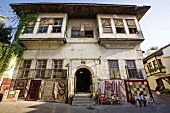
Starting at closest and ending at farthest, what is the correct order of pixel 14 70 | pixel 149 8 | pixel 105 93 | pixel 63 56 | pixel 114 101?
pixel 114 101 → pixel 105 93 → pixel 14 70 → pixel 63 56 → pixel 149 8

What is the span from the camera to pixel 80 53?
34.9 ft

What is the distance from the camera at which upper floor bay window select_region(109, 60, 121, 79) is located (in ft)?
31.9

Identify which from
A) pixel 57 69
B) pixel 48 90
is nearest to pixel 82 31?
pixel 57 69

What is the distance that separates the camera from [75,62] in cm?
1020

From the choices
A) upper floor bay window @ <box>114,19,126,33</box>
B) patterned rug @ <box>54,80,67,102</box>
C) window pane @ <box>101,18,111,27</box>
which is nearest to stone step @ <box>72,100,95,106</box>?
patterned rug @ <box>54,80,67,102</box>

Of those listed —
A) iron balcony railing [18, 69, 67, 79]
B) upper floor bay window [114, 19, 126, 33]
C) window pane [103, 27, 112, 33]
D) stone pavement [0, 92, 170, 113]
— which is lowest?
stone pavement [0, 92, 170, 113]

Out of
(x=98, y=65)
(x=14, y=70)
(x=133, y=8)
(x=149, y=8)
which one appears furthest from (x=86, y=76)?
(x=149, y=8)

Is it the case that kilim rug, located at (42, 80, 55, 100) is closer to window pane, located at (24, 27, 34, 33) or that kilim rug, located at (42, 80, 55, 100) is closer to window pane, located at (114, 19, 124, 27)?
window pane, located at (24, 27, 34, 33)

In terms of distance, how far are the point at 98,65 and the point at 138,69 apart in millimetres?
4277

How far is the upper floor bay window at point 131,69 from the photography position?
9883 mm

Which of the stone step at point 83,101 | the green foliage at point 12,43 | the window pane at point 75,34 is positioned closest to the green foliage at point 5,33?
the green foliage at point 12,43

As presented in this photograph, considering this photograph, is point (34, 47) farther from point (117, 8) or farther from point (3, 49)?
point (117, 8)

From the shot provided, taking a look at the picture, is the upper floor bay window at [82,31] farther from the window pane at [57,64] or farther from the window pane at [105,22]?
the window pane at [57,64]

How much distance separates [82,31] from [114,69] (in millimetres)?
6049
